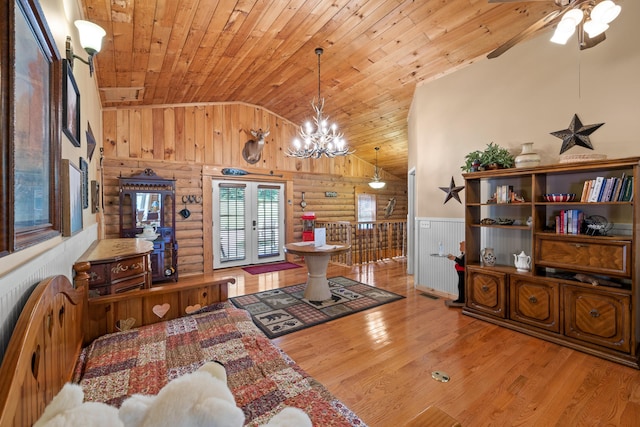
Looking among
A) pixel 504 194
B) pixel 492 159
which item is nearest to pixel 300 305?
pixel 504 194

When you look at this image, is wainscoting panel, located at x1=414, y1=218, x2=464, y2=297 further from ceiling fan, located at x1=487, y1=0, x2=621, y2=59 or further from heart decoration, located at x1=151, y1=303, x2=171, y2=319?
heart decoration, located at x1=151, y1=303, x2=171, y2=319

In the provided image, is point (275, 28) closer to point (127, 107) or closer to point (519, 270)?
point (127, 107)

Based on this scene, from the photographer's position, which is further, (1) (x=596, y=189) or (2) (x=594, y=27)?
(1) (x=596, y=189)

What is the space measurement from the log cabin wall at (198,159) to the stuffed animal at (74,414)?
4794 millimetres

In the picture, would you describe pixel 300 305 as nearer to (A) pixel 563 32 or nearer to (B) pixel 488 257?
(B) pixel 488 257

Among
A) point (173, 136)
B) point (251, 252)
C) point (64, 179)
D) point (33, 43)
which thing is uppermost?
point (173, 136)

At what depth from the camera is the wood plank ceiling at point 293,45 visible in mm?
2740

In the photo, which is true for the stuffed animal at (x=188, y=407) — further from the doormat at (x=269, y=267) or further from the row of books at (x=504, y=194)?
the doormat at (x=269, y=267)

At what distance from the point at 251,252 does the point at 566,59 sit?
19.1ft

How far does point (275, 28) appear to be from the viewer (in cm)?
318

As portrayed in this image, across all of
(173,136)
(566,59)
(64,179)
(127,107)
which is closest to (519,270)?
(566,59)

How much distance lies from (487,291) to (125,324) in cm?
349

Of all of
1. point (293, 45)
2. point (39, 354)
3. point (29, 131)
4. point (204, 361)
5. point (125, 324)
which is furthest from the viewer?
point (293, 45)

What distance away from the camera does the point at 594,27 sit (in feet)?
6.04
